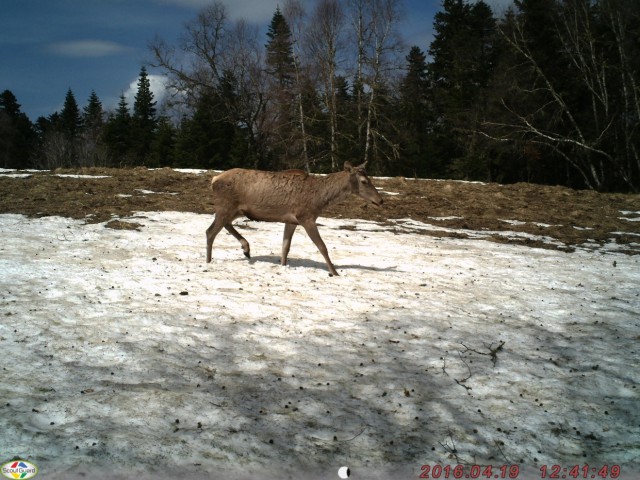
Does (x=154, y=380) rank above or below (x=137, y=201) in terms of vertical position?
below

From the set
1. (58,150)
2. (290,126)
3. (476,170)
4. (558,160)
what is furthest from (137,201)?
(58,150)

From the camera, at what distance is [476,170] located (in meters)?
36.7

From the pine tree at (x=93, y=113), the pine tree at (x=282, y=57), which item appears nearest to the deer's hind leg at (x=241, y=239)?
the pine tree at (x=282, y=57)

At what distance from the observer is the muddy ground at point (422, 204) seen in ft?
41.6

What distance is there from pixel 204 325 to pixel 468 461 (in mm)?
3622

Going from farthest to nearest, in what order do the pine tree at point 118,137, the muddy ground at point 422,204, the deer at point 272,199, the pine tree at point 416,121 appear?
the pine tree at point 118,137
the pine tree at point 416,121
the muddy ground at point 422,204
the deer at point 272,199

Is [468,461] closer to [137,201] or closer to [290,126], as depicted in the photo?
[137,201]

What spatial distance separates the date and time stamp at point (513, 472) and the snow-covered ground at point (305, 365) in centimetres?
3
